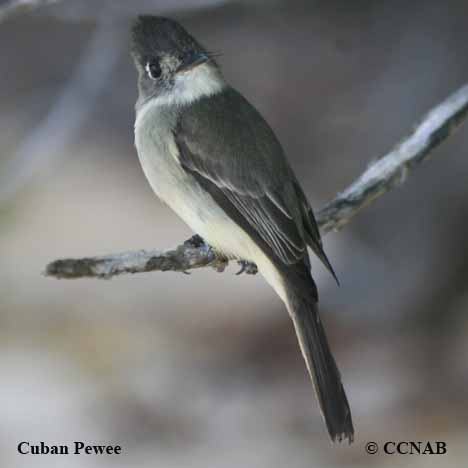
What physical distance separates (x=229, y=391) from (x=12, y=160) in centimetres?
142

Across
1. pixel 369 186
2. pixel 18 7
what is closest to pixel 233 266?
pixel 369 186

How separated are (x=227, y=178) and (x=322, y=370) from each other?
2.17ft

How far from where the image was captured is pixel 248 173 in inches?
126

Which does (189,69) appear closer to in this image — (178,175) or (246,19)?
(178,175)

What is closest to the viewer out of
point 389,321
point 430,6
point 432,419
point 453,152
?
point 432,419

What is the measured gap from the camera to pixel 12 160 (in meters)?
4.58

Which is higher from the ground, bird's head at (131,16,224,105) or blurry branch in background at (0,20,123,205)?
blurry branch in background at (0,20,123,205)

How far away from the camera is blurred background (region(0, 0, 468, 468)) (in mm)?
4082

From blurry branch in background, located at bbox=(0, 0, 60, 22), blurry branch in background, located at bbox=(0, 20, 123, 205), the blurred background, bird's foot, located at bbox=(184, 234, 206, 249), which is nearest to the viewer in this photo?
blurry branch in background, located at bbox=(0, 0, 60, 22)

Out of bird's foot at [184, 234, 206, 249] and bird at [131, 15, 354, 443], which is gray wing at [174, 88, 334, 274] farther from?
bird's foot at [184, 234, 206, 249]

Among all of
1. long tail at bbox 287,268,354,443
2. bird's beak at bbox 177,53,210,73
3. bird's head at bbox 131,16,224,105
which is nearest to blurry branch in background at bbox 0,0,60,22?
bird's head at bbox 131,16,224,105

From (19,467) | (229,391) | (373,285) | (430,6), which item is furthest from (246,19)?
(19,467)

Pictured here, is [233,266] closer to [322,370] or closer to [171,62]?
[171,62]

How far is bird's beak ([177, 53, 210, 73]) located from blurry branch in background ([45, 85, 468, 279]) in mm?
558
